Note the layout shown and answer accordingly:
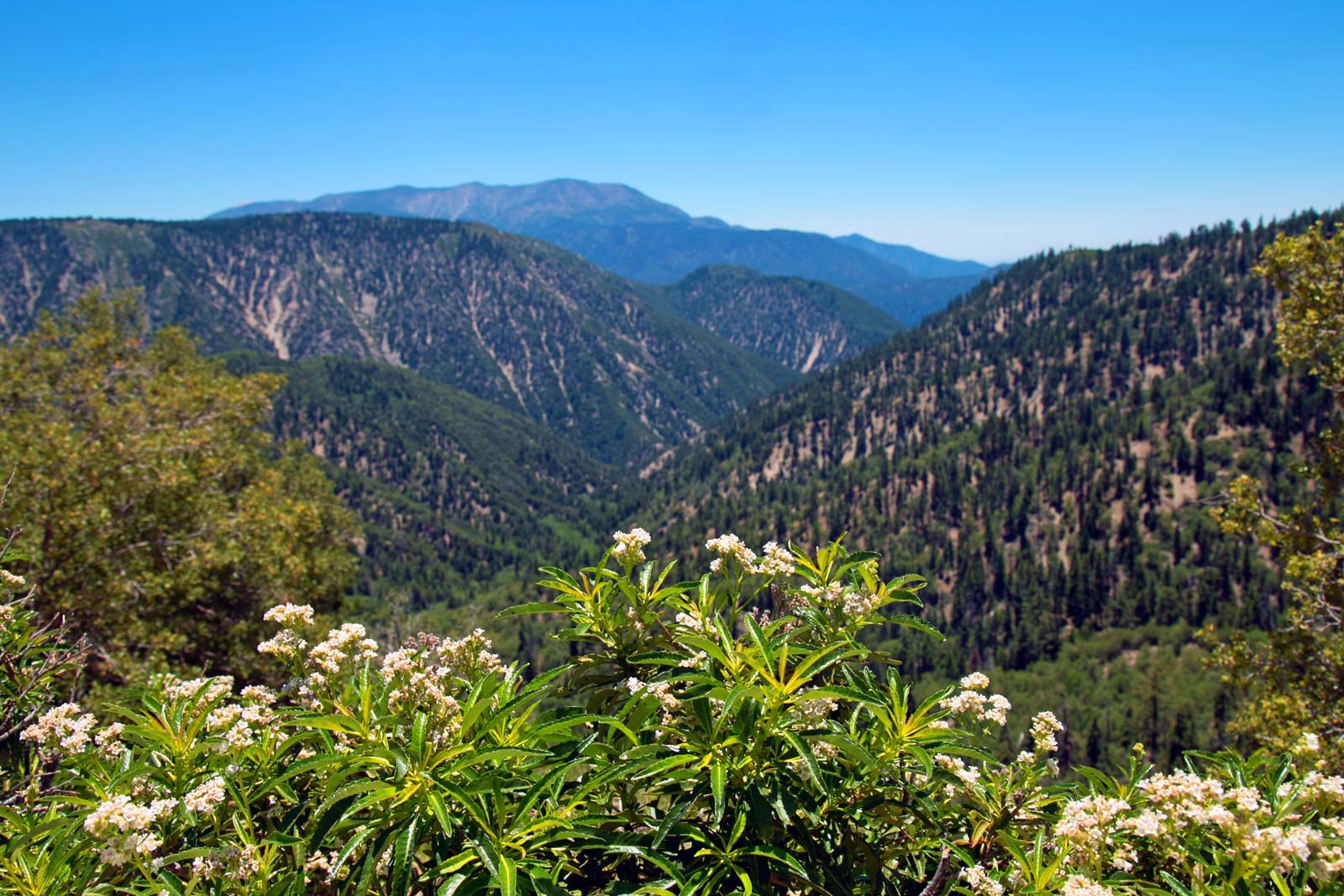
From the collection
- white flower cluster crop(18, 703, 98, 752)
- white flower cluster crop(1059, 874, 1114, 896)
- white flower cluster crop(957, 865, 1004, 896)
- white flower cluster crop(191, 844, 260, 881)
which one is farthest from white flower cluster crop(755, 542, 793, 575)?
white flower cluster crop(18, 703, 98, 752)

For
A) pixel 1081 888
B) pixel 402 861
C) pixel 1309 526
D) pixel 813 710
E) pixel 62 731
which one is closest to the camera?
pixel 402 861

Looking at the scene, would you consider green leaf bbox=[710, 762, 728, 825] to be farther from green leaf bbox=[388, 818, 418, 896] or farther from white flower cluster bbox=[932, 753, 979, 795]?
white flower cluster bbox=[932, 753, 979, 795]

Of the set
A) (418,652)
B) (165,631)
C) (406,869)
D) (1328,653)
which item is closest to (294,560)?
(165,631)

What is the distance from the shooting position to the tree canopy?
2069 centimetres

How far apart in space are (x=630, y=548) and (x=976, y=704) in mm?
2739

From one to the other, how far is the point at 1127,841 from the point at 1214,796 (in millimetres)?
697

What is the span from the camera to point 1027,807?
4949 millimetres

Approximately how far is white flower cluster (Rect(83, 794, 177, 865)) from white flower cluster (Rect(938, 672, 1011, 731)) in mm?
4905

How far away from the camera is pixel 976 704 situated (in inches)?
193

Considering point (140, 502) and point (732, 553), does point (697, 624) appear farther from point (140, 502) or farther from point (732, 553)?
point (140, 502)

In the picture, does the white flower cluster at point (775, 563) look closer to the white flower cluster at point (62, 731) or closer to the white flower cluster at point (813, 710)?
the white flower cluster at point (813, 710)

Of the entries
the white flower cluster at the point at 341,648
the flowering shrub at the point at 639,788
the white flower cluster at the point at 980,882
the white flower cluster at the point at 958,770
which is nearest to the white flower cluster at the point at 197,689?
the flowering shrub at the point at 639,788

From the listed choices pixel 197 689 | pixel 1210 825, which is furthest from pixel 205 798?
pixel 1210 825

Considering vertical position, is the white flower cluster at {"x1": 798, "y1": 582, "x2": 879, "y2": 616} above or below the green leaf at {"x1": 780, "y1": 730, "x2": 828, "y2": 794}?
above
